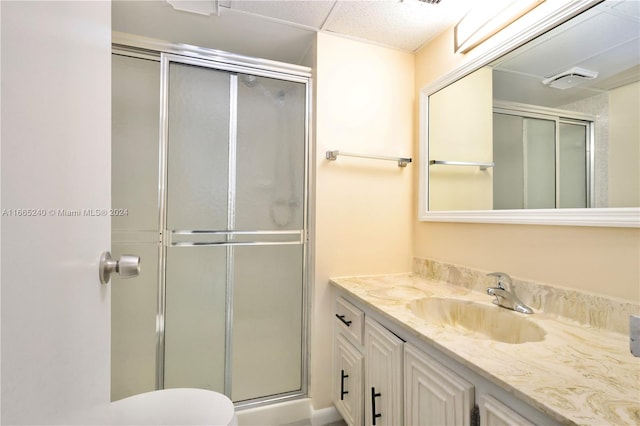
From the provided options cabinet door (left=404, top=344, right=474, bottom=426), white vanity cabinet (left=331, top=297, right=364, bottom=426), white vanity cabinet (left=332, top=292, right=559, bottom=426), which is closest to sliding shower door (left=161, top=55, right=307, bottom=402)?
white vanity cabinet (left=331, top=297, right=364, bottom=426)

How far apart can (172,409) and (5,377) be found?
1.09 m

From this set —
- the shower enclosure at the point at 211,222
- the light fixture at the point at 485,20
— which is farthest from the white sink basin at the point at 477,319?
the light fixture at the point at 485,20

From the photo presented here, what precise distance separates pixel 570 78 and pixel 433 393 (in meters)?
1.27

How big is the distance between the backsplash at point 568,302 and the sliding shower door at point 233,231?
0.97 m

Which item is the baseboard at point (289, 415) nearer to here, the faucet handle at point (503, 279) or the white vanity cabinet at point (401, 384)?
the white vanity cabinet at point (401, 384)

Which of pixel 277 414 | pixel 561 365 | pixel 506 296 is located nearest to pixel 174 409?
pixel 277 414

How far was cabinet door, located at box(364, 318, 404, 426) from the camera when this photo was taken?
43.1 inches

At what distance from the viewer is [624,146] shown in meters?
0.94

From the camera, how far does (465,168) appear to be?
5.07ft

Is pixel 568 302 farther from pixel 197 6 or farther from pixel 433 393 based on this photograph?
pixel 197 6

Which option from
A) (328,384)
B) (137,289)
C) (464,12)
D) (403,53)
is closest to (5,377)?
(137,289)

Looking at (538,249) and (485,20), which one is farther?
(485,20)

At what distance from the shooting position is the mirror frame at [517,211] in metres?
0.96

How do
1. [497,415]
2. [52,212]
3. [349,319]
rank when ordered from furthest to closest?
[349,319]
[497,415]
[52,212]
